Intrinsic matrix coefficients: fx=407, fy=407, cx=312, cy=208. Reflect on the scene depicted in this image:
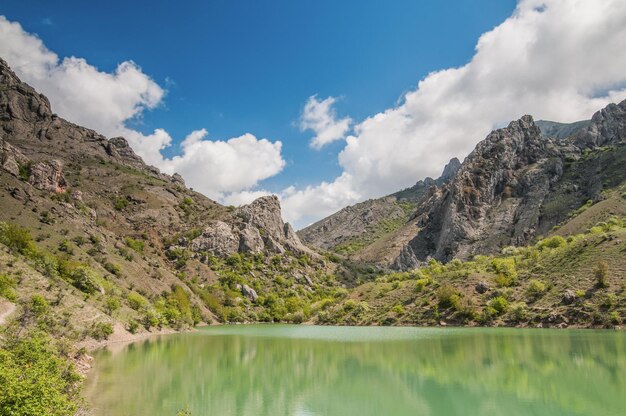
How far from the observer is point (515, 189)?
14738cm

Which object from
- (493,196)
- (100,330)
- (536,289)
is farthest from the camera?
(493,196)

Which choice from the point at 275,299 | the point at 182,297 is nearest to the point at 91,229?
the point at 182,297

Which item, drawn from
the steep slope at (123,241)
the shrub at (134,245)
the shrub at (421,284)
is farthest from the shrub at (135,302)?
the shrub at (421,284)

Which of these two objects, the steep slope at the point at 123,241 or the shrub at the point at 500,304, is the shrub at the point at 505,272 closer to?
the shrub at the point at 500,304

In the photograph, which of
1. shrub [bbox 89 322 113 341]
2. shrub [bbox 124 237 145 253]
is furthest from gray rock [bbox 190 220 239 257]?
shrub [bbox 89 322 113 341]

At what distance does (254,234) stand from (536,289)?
95.0 m

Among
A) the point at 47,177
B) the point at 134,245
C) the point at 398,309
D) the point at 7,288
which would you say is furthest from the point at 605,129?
the point at 7,288

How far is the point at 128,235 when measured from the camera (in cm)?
10744

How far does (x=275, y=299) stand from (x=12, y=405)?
364 ft

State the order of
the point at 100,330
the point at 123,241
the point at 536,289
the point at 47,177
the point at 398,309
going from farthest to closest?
the point at 123,241 → the point at 47,177 → the point at 398,309 → the point at 536,289 → the point at 100,330

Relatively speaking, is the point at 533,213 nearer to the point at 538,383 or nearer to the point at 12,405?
the point at 538,383

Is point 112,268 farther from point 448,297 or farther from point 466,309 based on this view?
point 466,309

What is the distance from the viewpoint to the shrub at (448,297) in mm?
76238

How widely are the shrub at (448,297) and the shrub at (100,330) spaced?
57715 mm
